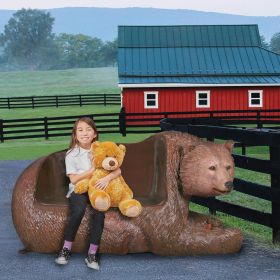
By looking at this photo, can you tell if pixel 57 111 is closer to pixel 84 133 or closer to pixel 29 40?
pixel 84 133

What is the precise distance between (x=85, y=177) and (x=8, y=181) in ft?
20.6

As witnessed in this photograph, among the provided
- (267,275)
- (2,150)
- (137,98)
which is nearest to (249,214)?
(267,275)

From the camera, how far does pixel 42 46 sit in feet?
348

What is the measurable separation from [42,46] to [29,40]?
101 inches

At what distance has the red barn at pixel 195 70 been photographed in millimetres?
28312

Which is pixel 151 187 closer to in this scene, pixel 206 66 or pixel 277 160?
pixel 277 160

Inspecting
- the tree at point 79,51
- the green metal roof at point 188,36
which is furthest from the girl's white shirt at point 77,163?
the tree at point 79,51

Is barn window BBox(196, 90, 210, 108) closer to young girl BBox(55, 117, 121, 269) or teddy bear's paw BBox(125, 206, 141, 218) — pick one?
young girl BBox(55, 117, 121, 269)

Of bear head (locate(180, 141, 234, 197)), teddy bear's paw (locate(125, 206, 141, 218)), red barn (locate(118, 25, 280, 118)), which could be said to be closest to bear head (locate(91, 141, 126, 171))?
teddy bear's paw (locate(125, 206, 141, 218))

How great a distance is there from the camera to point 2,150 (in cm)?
1903

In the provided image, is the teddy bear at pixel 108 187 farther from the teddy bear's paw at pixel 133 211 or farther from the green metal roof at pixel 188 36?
the green metal roof at pixel 188 36

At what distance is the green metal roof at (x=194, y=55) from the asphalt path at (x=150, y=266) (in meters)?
22.4

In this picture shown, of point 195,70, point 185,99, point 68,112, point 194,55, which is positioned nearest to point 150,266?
point 185,99

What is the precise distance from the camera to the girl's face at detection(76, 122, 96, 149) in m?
5.71
